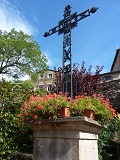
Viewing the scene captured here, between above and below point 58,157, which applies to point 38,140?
above

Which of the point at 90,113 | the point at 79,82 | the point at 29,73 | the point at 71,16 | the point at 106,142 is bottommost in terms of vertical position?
the point at 106,142

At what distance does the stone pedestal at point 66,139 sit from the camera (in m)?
2.38

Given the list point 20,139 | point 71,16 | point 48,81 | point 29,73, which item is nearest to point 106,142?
point 20,139

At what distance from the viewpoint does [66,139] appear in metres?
2.47

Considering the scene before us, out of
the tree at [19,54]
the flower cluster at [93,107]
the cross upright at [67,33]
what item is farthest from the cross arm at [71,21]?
the tree at [19,54]

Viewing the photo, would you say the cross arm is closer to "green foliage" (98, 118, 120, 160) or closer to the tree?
"green foliage" (98, 118, 120, 160)

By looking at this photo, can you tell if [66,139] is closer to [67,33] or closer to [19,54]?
[67,33]

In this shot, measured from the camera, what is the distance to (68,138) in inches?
96.5

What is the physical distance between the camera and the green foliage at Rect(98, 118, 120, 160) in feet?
18.9

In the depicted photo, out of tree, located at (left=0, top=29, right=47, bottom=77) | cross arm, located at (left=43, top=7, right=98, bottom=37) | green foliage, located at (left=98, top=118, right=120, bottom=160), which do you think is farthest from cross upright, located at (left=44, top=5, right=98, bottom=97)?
tree, located at (left=0, top=29, right=47, bottom=77)

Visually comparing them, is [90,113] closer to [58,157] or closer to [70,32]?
[58,157]

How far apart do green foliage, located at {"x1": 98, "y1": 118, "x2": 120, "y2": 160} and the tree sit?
23.7 metres

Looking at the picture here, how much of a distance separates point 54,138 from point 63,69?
2105 mm

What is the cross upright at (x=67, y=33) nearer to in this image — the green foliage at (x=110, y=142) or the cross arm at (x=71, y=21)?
the cross arm at (x=71, y=21)
